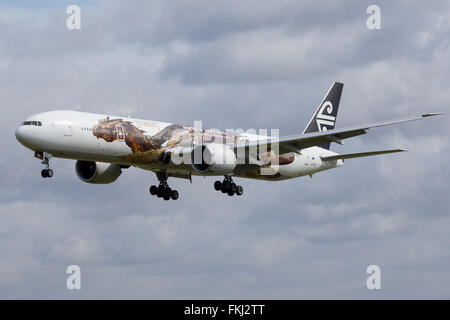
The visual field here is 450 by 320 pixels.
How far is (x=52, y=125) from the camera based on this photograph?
60.1 meters

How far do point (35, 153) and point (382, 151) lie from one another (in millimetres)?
23957

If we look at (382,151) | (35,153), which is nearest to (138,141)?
(35,153)

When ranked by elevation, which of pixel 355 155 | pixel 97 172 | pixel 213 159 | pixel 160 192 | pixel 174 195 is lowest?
pixel 174 195

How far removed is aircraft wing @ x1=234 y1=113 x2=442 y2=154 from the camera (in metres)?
62.0

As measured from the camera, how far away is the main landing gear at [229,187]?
69.0 m

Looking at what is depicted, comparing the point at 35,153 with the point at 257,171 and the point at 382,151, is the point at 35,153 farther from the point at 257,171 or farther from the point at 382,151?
the point at 382,151

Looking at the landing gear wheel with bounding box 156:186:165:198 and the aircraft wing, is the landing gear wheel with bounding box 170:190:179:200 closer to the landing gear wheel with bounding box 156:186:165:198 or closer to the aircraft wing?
the landing gear wheel with bounding box 156:186:165:198

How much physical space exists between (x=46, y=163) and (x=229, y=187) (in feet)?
47.9

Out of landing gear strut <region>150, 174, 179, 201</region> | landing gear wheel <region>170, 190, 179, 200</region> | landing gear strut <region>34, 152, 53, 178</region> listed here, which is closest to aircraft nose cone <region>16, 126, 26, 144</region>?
landing gear strut <region>34, 152, 53, 178</region>

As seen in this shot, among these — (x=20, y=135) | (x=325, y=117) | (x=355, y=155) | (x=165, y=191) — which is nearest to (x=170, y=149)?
(x=165, y=191)

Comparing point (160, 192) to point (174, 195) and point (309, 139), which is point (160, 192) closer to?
point (174, 195)

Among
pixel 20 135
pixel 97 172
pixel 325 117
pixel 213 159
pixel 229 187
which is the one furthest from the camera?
pixel 325 117

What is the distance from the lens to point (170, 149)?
65.3 metres

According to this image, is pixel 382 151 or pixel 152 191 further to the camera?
pixel 152 191
